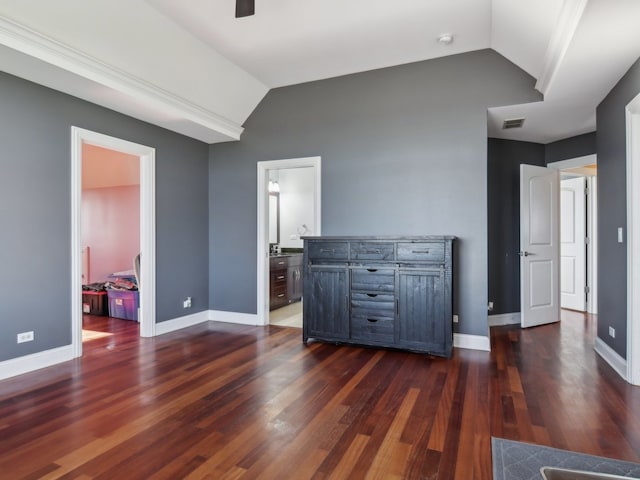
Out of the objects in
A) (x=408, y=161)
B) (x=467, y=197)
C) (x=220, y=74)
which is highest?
(x=220, y=74)

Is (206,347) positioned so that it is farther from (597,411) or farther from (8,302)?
(597,411)

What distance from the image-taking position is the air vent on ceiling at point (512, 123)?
4.25m

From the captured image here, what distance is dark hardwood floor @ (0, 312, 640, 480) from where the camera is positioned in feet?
6.17

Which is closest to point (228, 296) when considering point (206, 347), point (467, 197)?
point (206, 347)

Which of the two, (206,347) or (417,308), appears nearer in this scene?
(417,308)

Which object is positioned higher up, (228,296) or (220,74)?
(220,74)

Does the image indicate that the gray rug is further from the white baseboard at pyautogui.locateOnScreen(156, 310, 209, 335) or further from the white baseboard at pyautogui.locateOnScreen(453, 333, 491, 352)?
the white baseboard at pyautogui.locateOnScreen(156, 310, 209, 335)

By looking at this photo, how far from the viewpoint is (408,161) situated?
4172 millimetres

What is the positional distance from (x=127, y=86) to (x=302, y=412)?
3214 millimetres

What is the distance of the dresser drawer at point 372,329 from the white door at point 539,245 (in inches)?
86.7

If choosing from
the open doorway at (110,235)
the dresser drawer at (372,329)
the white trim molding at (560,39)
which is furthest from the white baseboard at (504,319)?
the open doorway at (110,235)

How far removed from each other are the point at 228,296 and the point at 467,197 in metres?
3.36

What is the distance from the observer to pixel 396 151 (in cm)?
422

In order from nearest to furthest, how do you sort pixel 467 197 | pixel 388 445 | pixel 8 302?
pixel 388 445, pixel 8 302, pixel 467 197
